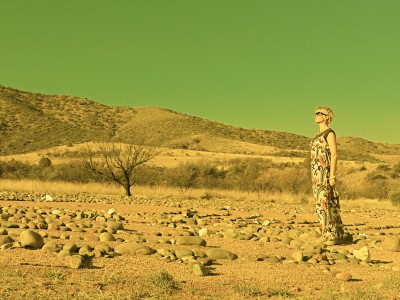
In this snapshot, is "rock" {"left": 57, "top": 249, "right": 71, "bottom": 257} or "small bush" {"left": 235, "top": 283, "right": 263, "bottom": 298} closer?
"small bush" {"left": 235, "top": 283, "right": 263, "bottom": 298}

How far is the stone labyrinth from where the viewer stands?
7676 mm

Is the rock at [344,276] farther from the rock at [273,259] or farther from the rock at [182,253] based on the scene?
the rock at [182,253]

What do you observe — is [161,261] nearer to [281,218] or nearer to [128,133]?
[281,218]

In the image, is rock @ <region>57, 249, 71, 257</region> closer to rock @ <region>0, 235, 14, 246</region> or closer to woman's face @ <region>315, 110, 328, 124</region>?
rock @ <region>0, 235, 14, 246</region>

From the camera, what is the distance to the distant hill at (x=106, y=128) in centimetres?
6425

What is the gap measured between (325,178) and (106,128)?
68.0m

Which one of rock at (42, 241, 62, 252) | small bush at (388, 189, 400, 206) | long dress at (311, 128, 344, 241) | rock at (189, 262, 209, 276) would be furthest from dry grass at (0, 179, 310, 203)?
rock at (189, 262, 209, 276)

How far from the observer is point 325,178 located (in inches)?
399

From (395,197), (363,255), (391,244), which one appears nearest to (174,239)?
(363,255)

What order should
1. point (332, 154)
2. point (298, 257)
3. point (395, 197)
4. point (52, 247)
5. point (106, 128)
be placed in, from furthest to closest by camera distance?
point (106, 128) → point (395, 197) → point (332, 154) → point (298, 257) → point (52, 247)

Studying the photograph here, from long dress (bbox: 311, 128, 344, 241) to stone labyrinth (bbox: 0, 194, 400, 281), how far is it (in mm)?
310

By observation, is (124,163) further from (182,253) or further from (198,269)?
(198,269)

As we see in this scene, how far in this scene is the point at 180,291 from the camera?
575 cm

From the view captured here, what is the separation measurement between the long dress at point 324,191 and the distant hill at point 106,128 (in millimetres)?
51773
